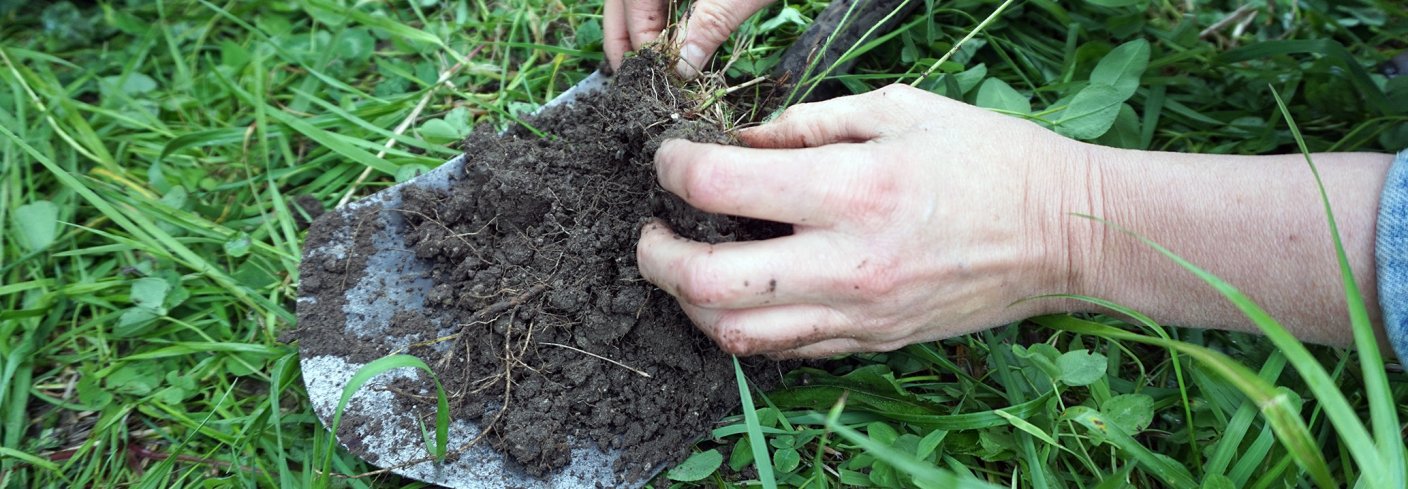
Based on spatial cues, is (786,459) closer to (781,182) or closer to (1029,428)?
(1029,428)

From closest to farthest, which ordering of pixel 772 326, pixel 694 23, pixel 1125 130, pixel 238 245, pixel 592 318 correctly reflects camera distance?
1. pixel 772 326
2. pixel 592 318
3. pixel 694 23
4. pixel 1125 130
5. pixel 238 245

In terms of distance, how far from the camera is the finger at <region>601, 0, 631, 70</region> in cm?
169

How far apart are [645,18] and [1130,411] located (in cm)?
114

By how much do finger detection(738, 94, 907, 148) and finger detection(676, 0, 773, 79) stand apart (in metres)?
0.27

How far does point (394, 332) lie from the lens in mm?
1576

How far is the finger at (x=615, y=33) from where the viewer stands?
66.6 inches

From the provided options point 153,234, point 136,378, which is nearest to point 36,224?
point 153,234

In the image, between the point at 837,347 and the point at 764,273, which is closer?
the point at 764,273

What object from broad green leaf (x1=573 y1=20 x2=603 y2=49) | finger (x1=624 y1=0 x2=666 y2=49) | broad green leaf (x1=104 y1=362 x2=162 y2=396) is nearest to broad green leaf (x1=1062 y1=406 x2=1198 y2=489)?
finger (x1=624 y1=0 x2=666 y2=49)

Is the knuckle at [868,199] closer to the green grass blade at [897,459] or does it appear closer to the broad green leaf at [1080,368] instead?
the green grass blade at [897,459]

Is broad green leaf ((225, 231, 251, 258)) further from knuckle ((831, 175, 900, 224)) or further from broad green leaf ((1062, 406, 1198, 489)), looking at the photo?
broad green leaf ((1062, 406, 1198, 489))

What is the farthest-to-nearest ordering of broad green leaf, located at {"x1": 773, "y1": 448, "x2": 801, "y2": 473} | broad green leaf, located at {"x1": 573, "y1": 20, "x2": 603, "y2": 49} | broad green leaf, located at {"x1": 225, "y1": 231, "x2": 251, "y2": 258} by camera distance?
broad green leaf, located at {"x1": 573, "y1": 20, "x2": 603, "y2": 49}
broad green leaf, located at {"x1": 225, "y1": 231, "x2": 251, "y2": 258}
broad green leaf, located at {"x1": 773, "y1": 448, "x2": 801, "y2": 473}

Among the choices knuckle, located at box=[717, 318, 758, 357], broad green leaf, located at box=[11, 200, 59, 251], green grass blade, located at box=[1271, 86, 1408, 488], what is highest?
green grass blade, located at box=[1271, 86, 1408, 488]

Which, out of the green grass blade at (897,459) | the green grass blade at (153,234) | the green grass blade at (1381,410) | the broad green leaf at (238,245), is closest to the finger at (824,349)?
the green grass blade at (897,459)
